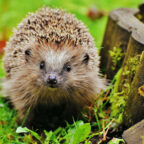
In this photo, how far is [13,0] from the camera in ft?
29.9

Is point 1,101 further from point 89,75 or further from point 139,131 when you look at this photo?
point 139,131

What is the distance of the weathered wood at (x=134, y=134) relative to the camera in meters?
2.98

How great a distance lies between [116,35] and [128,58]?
2.97 feet

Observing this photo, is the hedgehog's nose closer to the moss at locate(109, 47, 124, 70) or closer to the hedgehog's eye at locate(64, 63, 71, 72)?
the hedgehog's eye at locate(64, 63, 71, 72)

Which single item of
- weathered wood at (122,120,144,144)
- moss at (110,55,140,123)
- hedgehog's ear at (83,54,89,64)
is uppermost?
hedgehog's ear at (83,54,89,64)

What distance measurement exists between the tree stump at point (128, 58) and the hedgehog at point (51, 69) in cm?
44

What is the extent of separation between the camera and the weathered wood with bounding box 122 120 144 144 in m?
2.98

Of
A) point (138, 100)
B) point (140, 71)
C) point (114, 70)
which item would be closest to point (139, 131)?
point (138, 100)

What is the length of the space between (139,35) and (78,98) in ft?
3.83

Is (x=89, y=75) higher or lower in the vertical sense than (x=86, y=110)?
higher

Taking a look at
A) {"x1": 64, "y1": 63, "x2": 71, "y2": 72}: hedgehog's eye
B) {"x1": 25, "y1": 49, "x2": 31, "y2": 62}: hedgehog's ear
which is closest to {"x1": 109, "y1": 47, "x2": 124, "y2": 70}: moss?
{"x1": 64, "y1": 63, "x2": 71, "y2": 72}: hedgehog's eye

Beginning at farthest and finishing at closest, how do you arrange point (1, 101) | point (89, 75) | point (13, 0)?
point (13, 0) < point (1, 101) < point (89, 75)

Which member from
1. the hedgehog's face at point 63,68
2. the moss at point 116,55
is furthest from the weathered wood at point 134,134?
the moss at point 116,55

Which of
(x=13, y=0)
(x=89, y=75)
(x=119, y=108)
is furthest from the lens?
(x=13, y=0)
